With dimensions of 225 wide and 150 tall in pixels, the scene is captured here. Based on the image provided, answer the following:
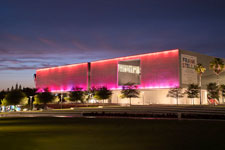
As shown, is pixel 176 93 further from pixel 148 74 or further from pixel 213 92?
pixel 148 74

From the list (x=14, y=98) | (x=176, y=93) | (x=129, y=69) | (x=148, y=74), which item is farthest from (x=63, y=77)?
(x=176, y=93)

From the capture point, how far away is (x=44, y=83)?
345 ft

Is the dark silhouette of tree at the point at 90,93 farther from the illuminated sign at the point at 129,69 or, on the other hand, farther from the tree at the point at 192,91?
the tree at the point at 192,91

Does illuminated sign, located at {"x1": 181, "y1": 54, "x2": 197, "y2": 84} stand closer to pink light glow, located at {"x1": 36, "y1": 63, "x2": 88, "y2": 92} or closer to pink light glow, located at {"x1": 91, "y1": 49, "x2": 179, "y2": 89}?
pink light glow, located at {"x1": 91, "y1": 49, "x2": 179, "y2": 89}

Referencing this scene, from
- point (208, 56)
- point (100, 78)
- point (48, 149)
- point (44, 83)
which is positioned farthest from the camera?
point (44, 83)

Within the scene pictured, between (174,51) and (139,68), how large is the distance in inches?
457

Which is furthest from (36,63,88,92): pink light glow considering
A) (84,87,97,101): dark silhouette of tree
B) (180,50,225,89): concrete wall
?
(180,50,225,89): concrete wall

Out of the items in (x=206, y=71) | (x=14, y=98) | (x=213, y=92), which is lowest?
(x=14, y=98)

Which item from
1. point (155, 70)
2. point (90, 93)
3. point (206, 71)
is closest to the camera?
point (155, 70)

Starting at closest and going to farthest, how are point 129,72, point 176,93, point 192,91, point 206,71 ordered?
1. point 192,91
2. point 176,93
3. point 206,71
4. point 129,72

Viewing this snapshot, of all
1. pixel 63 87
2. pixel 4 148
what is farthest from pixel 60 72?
pixel 4 148

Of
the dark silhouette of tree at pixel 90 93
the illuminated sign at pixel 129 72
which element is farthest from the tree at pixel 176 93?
the dark silhouette of tree at pixel 90 93

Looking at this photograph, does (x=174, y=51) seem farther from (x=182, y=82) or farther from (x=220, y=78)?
(x=220, y=78)

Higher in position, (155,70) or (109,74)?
(155,70)
